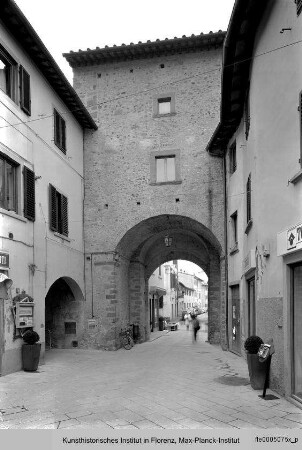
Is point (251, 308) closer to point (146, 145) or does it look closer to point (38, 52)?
point (146, 145)

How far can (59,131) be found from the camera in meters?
15.5

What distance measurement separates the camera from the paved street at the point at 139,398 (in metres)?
6.80

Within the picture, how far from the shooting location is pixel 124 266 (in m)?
19.7

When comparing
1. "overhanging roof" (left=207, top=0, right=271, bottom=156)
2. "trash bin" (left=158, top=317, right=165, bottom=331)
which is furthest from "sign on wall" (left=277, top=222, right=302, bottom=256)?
"trash bin" (left=158, top=317, right=165, bottom=331)

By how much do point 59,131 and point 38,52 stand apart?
3132mm

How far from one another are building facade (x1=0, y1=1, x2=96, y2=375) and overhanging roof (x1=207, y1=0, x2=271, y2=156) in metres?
5.13

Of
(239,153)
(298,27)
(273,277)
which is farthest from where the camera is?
(239,153)

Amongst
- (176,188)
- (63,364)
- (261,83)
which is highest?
(261,83)

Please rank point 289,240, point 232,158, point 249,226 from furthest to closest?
1. point 232,158
2. point 249,226
3. point 289,240

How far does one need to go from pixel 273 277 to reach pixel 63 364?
23.5 feet

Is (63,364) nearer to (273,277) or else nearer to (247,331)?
(247,331)

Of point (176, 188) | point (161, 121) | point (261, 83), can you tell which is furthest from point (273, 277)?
point (161, 121)

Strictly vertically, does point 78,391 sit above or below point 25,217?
below

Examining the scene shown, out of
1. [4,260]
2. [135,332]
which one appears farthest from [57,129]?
[135,332]
